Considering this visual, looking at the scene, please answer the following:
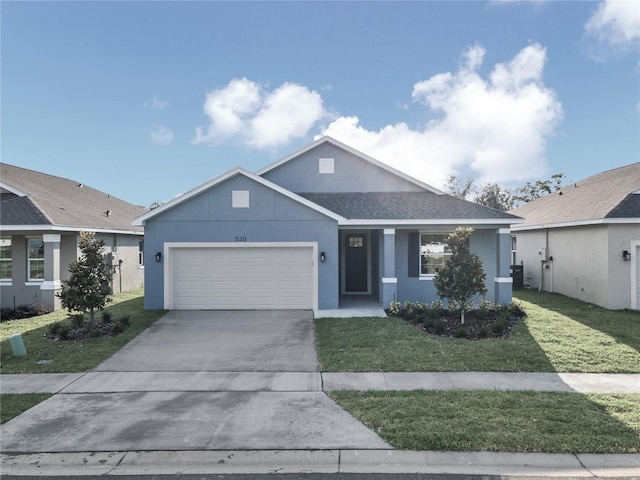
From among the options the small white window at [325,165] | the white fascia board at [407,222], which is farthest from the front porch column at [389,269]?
the small white window at [325,165]

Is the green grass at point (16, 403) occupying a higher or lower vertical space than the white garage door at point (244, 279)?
lower

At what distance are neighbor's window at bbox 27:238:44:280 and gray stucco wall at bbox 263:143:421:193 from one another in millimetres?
8689

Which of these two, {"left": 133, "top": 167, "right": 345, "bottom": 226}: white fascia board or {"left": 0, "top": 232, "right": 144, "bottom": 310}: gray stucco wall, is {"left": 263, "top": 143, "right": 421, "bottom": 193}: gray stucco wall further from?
{"left": 0, "top": 232, "right": 144, "bottom": 310}: gray stucco wall

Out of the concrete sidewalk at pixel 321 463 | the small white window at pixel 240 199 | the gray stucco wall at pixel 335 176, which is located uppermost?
the gray stucco wall at pixel 335 176

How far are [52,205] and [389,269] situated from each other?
42.4ft

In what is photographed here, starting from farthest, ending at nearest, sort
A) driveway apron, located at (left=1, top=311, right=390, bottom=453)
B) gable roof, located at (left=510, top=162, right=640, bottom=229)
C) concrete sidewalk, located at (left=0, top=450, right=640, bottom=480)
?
gable roof, located at (left=510, top=162, right=640, bottom=229)
driveway apron, located at (left=1, top=311, right=390, bottom=453)
concrete sidewalk, located at (left=0, top=450, right=640, bottom=480)

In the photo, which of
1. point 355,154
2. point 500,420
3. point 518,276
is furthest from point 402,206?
point 500,420

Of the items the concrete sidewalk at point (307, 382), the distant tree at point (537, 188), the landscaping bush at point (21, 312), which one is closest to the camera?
the concrete sidewalk at point (307, 382)

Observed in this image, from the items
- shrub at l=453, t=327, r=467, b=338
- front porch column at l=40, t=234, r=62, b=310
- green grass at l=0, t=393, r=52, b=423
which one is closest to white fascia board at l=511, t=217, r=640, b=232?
shrub at l=453, t=327, r=467, b=338

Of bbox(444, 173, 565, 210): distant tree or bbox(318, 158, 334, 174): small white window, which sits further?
bbox(444, 173, 565, 210): distant tree

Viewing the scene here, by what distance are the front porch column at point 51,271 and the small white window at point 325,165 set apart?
9873 mm

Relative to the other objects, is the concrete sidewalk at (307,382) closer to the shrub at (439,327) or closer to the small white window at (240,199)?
the shrub at (439,327)

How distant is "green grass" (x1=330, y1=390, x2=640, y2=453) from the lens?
4617 millimetres

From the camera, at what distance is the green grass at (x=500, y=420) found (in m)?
4.62
